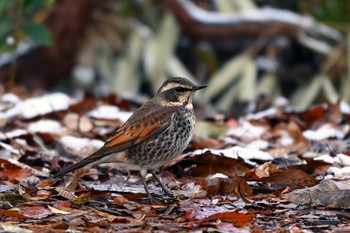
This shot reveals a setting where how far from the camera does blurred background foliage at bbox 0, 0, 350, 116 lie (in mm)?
11617

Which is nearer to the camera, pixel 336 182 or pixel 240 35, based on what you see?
pixel 336 182

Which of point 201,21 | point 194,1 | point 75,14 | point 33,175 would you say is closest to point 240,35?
point 201,21

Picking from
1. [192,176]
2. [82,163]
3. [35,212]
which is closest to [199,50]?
[192,176]

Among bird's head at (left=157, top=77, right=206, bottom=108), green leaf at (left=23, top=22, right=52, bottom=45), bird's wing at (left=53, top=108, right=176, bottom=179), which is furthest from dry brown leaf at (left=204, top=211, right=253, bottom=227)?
green leaf at (left=23, top=22, right=52, bottom=45)

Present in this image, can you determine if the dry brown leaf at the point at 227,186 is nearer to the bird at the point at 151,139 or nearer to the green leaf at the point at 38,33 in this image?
the bird at the point at 151,139

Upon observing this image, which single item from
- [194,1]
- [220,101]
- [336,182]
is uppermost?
[194,1]

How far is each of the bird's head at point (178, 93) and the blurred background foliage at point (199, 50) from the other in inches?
221

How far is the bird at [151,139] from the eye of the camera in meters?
5.21

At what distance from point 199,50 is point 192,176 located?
23.0 feet

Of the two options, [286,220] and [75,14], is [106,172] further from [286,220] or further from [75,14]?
[75,14]

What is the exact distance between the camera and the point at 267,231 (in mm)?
4035

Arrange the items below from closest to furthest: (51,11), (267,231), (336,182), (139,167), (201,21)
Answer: (267,231)
(336,182)
(139,167)
(51,11)
(201,21)

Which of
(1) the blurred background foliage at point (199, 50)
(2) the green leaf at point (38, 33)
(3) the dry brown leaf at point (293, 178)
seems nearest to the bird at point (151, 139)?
(3) the dry brown leaf at point (293, 178)

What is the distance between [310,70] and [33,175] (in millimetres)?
7759
